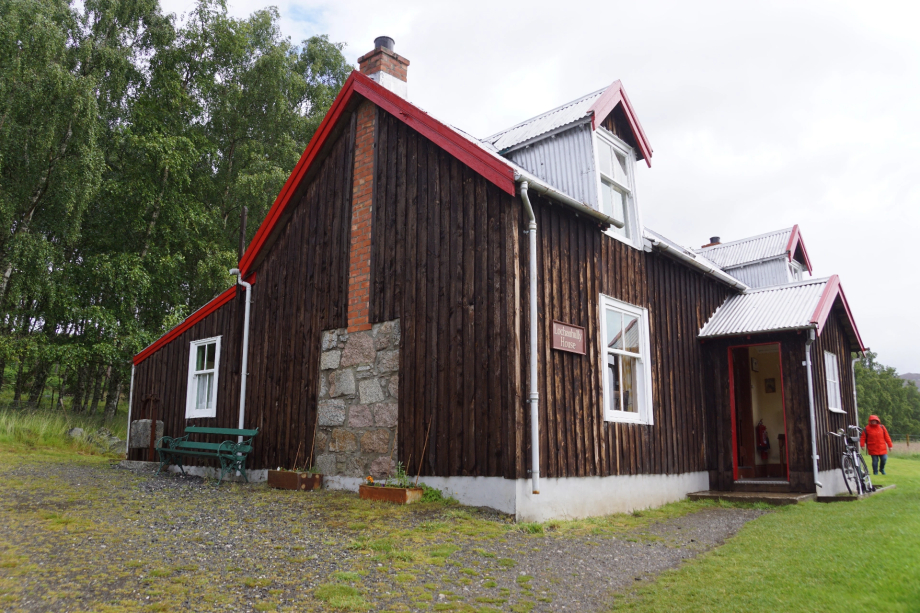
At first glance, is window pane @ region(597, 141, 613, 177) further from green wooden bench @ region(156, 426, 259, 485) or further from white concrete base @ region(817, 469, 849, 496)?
green wooden bench @ region(156, 426, 259, 485)

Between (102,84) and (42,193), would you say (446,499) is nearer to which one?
(42,193)

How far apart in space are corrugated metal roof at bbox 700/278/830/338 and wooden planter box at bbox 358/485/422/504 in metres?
6.83

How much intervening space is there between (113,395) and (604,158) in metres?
19.5

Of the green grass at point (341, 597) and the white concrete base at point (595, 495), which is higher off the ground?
the white concrete base at point (595, 495)

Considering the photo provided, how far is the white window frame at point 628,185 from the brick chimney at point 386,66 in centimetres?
347

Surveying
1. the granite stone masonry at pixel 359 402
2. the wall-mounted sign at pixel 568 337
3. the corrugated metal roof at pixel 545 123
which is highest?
the corrugated metal roof at pixel 545 123

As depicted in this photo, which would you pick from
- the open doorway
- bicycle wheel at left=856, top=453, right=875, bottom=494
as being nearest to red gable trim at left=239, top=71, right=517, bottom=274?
the open doorway

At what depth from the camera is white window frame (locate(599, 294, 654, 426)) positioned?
942 centimetres

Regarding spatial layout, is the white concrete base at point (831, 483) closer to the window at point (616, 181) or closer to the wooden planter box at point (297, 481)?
the window at point (616, 181)

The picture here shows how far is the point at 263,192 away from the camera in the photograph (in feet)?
75.8

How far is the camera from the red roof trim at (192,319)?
12.8m

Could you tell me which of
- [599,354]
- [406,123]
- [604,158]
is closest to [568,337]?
[599,354]

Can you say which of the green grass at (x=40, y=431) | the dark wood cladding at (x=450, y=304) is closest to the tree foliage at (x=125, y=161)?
the green grass at (x=40, y=431)

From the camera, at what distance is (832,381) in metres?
13.6
